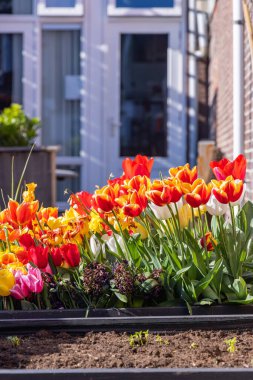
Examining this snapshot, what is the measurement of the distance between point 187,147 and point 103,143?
100cm

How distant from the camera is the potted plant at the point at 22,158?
6.30 metres

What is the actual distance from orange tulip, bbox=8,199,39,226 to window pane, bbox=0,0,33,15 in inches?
309

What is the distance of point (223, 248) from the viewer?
258 cm

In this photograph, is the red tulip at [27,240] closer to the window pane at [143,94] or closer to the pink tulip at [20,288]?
the pink tulip at [20,288]

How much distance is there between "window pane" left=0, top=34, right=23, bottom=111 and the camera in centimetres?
1020

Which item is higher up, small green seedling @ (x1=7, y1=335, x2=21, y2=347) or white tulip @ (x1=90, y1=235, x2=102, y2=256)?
white tulip @ (x1=90, y1=235, x2=102, y2=256)

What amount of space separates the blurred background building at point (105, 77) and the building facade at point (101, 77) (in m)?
0.01

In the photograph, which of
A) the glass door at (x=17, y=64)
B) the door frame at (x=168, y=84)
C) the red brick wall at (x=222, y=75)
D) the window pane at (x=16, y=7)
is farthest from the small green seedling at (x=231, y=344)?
the window pane at (x=16, y=7)

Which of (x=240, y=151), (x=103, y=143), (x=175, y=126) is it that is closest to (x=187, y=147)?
(x=175, y=126)

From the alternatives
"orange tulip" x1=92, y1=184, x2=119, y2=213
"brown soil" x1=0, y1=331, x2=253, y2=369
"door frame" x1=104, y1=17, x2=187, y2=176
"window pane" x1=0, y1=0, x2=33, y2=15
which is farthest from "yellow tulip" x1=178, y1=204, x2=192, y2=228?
"window pane" x1=0, y1=0, x2=33, y2=15

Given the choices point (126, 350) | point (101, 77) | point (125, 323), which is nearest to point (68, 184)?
point (101, 77)

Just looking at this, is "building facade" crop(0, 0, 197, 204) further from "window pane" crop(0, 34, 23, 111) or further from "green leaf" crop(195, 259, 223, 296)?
"green leaf" crop(195, 259, 223, 296)

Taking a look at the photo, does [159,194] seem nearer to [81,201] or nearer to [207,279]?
[207,279]

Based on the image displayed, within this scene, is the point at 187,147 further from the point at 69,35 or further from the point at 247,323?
the point at 247,323
